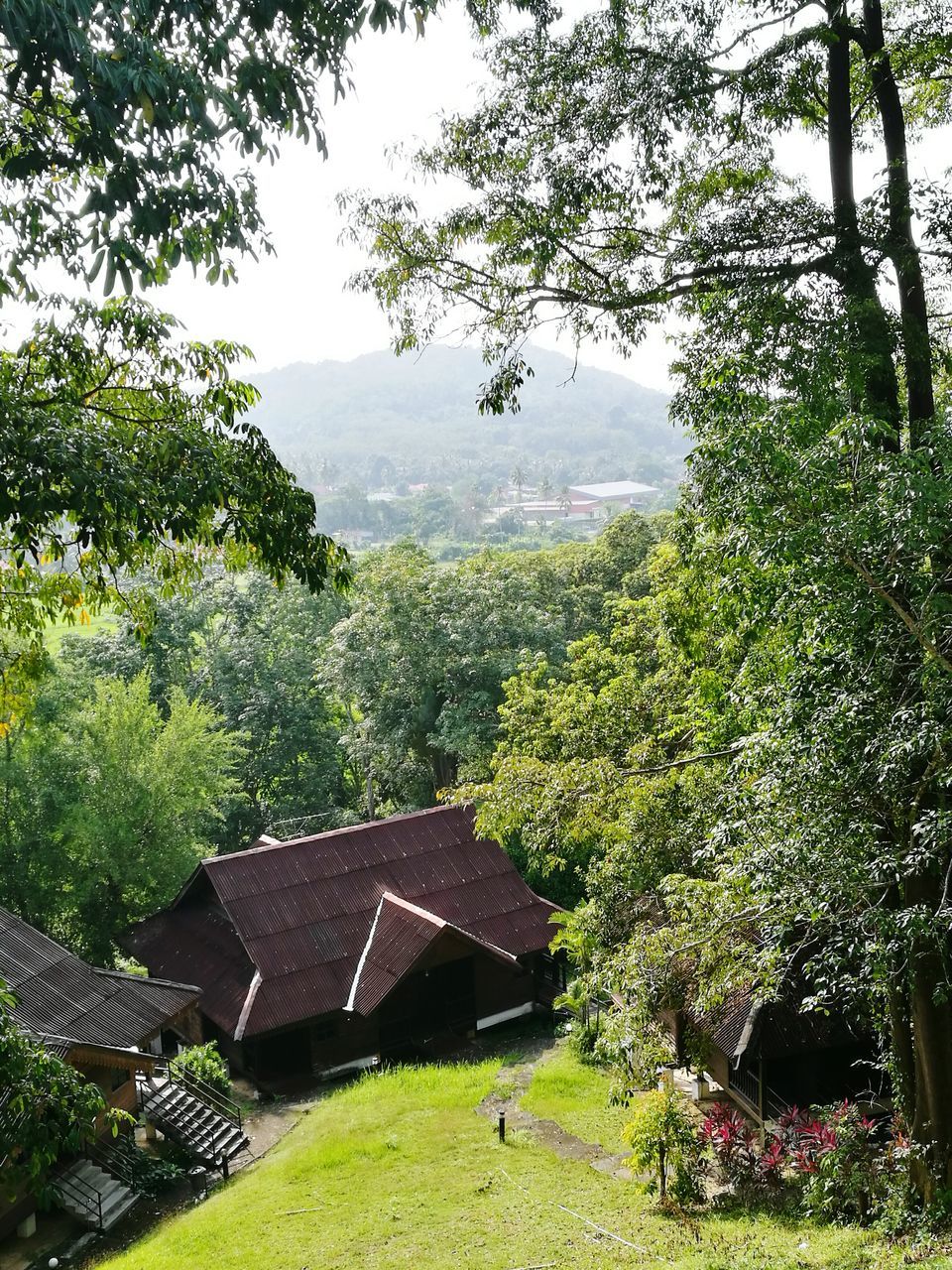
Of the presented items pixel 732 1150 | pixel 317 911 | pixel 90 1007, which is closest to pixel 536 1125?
pixel 732 1150

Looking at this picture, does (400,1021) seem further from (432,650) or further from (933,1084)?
(933,1084)

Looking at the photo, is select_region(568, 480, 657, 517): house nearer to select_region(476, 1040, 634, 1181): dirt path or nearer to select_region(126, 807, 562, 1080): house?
select_region(126, 807, 562, 1080): house

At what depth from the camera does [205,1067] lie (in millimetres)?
18516

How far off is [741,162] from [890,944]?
8604mm

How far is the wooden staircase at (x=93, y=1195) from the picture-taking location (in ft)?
48.9

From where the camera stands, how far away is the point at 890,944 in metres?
7.50

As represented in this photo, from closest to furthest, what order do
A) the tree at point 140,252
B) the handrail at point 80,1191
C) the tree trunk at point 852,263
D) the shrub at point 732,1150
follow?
the tree at point 140,252
the tree trunk at point 852,263
the shrub at point 732,1150
the handrail at point 80,1191

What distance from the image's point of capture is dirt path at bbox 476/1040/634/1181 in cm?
1455

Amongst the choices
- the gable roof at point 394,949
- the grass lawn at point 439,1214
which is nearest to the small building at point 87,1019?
the grass lawn at point 439,1214

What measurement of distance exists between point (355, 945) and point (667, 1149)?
10007 millimetres

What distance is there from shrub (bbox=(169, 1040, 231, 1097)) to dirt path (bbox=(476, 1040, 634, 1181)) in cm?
512

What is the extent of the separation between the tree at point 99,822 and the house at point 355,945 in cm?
205

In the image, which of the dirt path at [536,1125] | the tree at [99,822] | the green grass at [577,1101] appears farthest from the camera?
the tree at [99,822]

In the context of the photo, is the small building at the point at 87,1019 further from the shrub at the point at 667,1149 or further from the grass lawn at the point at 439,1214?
the shrub at the point at 667,1149
